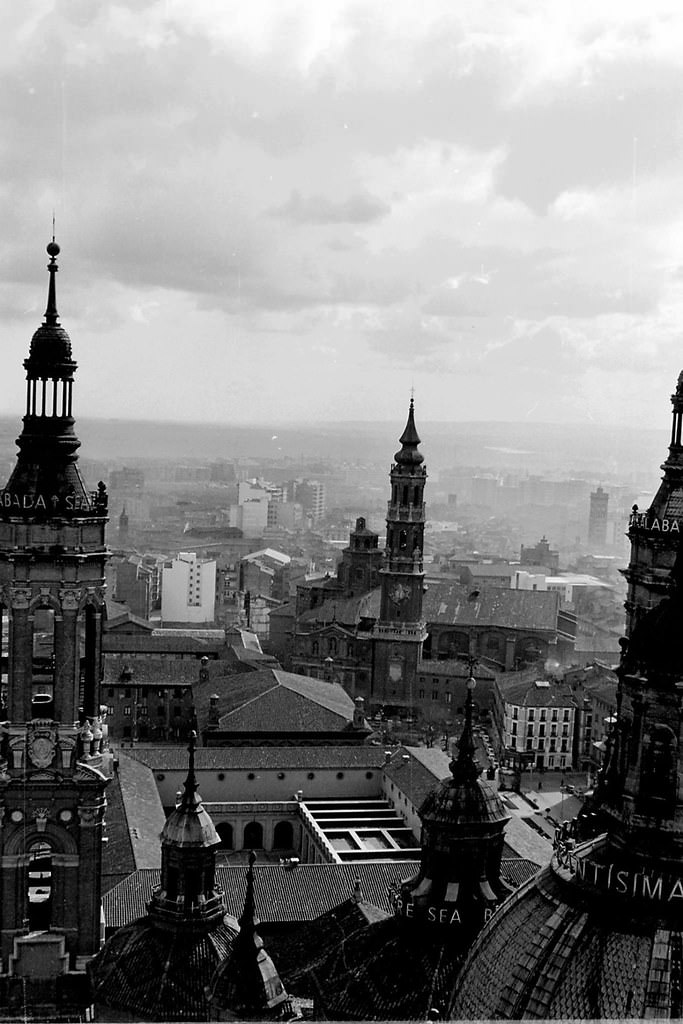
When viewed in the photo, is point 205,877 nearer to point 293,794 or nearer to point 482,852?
point 482,852

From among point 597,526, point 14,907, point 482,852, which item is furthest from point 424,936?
point 597,526

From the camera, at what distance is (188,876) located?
1586 cm

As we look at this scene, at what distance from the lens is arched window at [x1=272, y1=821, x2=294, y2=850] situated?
93.2ft

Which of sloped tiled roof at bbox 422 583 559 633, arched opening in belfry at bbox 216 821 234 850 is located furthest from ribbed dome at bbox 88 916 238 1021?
sloped tiled roof at bbox 422 583 559 633

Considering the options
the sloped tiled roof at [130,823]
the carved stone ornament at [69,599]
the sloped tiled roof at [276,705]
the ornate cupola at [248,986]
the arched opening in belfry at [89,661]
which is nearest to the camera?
the ornate cupola at [248,986]

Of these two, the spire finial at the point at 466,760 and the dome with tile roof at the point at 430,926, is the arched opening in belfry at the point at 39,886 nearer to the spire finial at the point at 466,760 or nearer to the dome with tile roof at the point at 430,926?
the dome with tile roof at the point at 430,926

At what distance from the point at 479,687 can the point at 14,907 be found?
1361 inches

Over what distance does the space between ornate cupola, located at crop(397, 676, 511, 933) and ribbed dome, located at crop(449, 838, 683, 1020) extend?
646cm

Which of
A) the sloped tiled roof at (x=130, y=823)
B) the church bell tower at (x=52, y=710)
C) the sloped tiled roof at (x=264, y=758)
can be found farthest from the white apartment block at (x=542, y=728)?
the church bell tower at (x=52, y=710)

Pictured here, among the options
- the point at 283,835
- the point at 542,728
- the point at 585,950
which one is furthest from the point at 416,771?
the point at 585,950

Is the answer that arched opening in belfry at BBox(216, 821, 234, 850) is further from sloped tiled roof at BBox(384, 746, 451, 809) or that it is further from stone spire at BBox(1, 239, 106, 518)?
stone spire at BBox(1, 239, 106, 518)

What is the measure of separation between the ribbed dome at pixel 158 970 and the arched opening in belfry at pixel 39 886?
0.94 meters

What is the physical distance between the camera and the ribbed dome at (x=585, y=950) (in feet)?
28.9

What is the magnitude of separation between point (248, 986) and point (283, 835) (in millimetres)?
15131
